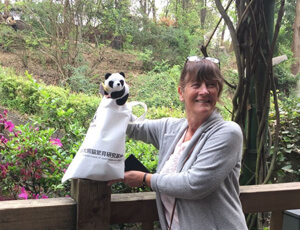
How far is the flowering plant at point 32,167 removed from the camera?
1592 millimetres

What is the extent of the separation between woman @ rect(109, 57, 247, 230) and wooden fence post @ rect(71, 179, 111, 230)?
0.32ft

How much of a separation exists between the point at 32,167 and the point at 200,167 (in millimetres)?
957

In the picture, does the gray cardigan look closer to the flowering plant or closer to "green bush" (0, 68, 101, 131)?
the flowering plant

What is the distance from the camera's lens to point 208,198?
1.06m

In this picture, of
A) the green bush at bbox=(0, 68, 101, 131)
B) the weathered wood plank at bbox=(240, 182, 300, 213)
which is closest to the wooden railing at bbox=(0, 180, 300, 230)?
the weathered wood plank at bbox=(240, 182, 300, 213)

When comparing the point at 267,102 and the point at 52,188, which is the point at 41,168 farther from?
the point at 267,102

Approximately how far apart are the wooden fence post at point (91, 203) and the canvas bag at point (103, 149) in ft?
0.21

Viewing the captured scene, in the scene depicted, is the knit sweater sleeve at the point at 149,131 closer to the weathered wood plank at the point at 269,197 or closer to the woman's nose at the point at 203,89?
the woman's nose at the point at 203,89

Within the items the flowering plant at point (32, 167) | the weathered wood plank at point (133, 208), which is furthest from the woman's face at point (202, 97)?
the flowering plant at point (32, 167)

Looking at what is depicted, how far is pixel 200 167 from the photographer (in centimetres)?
102

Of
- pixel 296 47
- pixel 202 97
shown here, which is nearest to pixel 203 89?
pixel 202 97

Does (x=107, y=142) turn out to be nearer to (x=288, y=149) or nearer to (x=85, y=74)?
(x=288, y=149)

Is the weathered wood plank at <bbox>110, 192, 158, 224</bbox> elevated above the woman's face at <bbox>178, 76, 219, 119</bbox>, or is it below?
below

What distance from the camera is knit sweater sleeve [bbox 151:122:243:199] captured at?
1016 millimetres
